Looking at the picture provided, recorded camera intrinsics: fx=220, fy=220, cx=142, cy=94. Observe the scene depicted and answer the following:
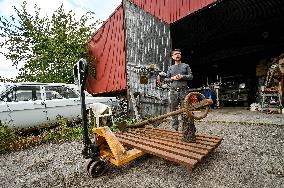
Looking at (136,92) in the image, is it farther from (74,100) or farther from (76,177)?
(76,177)

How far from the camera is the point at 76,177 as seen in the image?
129 inches

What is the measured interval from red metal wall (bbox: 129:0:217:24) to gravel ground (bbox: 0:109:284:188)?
206 inches

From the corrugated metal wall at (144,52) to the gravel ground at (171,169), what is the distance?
3.99m

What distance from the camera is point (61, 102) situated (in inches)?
276

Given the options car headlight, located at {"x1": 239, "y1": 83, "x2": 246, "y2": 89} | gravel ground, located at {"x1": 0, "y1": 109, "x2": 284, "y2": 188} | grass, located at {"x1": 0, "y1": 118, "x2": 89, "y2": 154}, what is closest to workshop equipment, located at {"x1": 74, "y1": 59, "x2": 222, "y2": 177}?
gravel ground, located at {"x1": 0, "y1": 109, "x2": 284, "y2": 188}

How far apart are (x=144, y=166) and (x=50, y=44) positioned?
9.79m

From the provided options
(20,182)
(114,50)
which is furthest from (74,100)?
(20,182)

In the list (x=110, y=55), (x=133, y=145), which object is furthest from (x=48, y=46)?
(x=133, y=145)

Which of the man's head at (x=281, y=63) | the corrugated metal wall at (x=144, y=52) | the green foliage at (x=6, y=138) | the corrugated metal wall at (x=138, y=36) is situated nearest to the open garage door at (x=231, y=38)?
the corrugated metal wall at (x=138, y=36)

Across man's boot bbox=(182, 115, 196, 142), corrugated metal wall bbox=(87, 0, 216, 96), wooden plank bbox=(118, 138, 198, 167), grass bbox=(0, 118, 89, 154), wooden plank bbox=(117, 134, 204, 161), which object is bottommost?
grass bbox=(0, 118, 89, 154)

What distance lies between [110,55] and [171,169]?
7481 mm

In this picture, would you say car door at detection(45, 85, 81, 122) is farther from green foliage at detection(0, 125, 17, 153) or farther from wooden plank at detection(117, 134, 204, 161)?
wooden plank at detection(117, 134, 204, 161)

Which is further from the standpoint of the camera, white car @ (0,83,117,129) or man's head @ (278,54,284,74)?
man's head @ (278,54,284,74)

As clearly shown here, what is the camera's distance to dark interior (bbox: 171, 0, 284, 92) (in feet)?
29.6
